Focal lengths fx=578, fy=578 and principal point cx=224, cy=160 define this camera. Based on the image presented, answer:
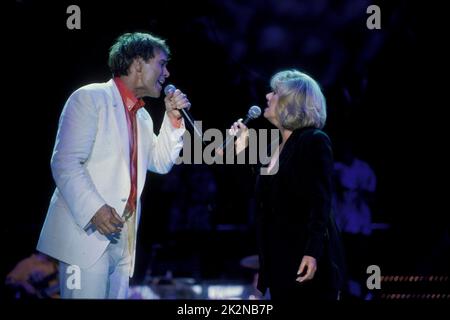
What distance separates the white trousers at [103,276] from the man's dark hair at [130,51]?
0.82 m

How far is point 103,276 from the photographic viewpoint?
2465mm

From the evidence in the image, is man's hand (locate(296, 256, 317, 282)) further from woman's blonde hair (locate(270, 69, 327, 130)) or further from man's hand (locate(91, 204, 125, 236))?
man's hand (locate(91, 204, 125, 236))

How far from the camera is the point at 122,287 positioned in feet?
8.50

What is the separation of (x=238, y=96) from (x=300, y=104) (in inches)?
91.2

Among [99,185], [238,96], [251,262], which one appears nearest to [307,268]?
[99,185]

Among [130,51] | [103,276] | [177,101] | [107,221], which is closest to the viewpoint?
[107,221]

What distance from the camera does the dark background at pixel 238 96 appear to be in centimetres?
432

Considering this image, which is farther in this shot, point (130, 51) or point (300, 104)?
point (130, 51)

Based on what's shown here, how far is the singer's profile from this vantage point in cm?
227

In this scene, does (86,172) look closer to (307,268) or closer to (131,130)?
(131,130)

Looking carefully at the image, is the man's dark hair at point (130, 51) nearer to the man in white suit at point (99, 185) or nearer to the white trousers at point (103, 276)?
the man in white suit at point (99, 185)

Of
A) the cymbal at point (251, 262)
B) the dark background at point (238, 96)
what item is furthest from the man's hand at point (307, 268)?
the dark background at point (238, 96)
